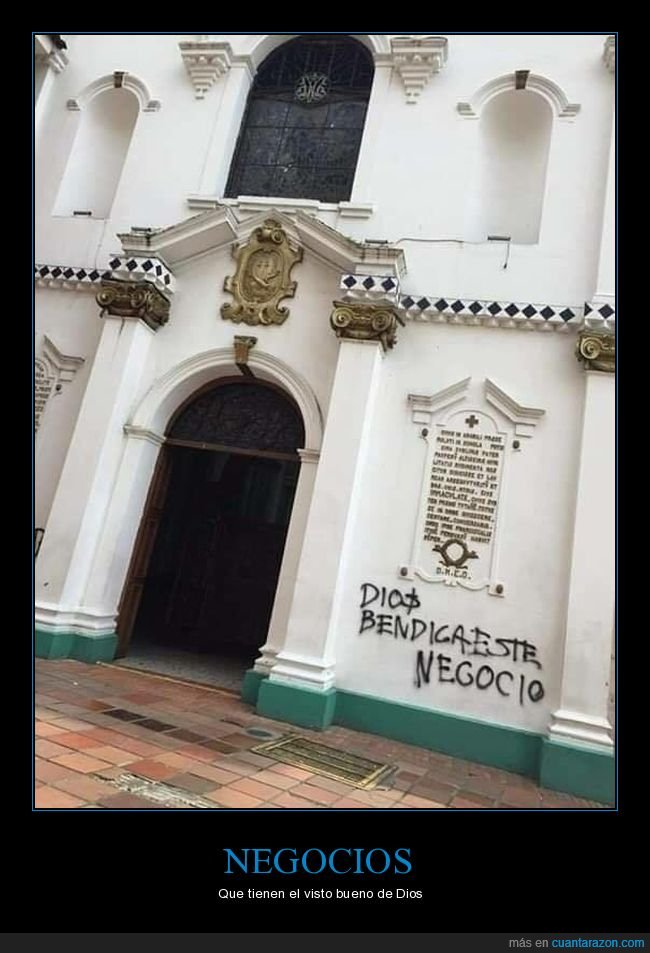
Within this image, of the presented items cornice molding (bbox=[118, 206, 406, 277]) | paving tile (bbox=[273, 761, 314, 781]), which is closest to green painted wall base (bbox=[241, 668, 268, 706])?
paving tile (bbox=[273, 761, 314, 781])

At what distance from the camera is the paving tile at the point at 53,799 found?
10.2 ft

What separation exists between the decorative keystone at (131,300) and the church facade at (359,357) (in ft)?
0.12

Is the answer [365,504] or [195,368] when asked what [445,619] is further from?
[195,368]

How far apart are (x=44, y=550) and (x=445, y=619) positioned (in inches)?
173

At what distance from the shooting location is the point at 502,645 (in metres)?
5.55

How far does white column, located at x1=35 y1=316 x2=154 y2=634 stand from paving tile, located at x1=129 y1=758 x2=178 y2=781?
2.88 m

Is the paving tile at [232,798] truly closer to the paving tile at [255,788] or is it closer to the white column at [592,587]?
the paving tile at [255,788]

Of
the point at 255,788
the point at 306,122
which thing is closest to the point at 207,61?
the point at 306,122

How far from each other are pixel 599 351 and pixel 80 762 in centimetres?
570

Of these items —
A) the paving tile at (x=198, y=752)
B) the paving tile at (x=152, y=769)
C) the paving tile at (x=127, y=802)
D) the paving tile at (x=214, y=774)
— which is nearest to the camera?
the paving tile at (x=127, y=802)

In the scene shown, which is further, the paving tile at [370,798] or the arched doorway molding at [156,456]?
A: the arched doorway molding at [156,456]

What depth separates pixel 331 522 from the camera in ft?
19.2

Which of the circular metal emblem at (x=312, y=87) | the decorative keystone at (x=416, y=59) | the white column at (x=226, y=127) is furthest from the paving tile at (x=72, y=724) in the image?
the circular metal emblem at (x=312, y=87)

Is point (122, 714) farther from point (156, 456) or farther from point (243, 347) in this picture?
point (243, 347)
